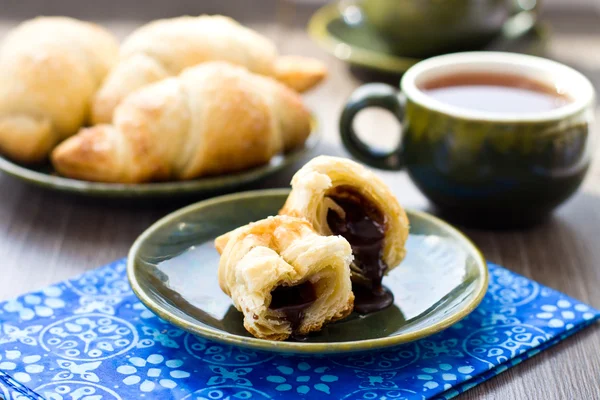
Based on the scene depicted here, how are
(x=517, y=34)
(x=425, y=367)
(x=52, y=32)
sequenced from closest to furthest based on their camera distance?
(x=425, y=367) → (x=52, y=32) → (x=517, y=34)

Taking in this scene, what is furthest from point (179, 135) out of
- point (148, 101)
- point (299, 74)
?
point (299, 74)

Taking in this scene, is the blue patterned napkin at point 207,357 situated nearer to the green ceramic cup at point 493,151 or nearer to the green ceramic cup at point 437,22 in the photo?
the green ceramic cup at point 493,151

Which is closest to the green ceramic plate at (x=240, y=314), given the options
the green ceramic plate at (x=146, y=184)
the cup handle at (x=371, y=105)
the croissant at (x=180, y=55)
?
the green ceramic plate at (x=146, y=184)

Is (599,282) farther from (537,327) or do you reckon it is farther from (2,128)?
(2,128)

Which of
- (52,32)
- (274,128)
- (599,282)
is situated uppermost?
(52,32)

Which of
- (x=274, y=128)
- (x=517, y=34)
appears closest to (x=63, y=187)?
(x=274, y=128)

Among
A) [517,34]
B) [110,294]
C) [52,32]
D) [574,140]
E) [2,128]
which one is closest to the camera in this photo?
[110,294]

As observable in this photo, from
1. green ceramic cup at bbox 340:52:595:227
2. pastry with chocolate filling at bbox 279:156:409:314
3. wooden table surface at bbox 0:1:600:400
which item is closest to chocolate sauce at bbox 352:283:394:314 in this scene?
pastry with chocolate filling at bbox 279:156:409:314
